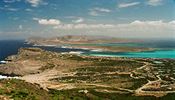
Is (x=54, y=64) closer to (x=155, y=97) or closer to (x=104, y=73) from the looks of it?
(x=104, y=73)

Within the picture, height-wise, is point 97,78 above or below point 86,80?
above

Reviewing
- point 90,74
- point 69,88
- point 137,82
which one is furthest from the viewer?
point 90,74

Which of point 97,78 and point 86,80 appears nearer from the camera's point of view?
point 86,80

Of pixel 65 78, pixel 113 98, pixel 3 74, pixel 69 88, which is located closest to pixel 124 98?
pixel 113 98

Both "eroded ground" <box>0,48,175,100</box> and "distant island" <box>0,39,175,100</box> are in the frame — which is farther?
"eroded ground" <box>0,48,175,100</box>

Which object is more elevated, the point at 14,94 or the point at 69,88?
the point at 14,94

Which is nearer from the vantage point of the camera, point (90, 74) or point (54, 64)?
point (90, 74)

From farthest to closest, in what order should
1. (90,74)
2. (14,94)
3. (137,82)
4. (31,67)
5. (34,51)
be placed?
(34,51) < (31,67) < (90,74) < (137,82) < (14,94)

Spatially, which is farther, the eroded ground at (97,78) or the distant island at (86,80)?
the eroded ground at (97,78)
